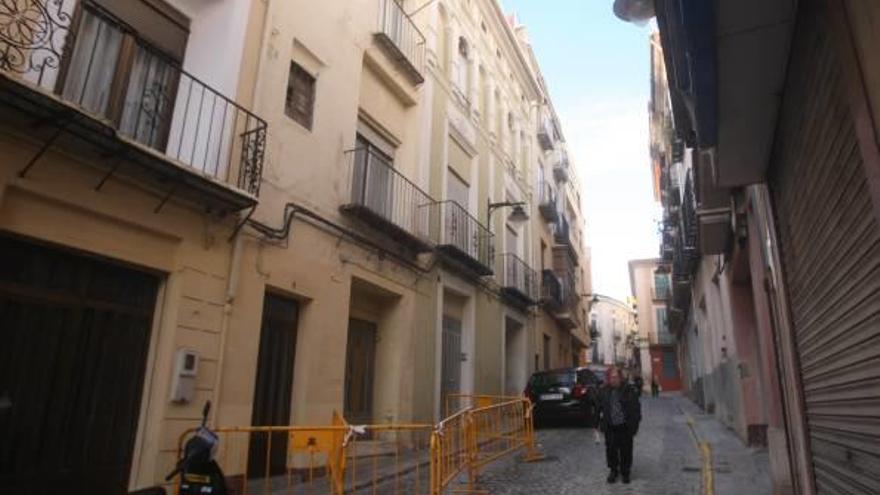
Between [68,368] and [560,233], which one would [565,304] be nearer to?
[560,233]

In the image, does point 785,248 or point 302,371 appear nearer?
point 785,248

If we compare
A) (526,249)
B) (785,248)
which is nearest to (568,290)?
(526,249)

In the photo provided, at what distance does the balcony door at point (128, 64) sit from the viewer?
6.47 metres

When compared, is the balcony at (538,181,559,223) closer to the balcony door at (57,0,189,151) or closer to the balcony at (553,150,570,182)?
the balcony at (553,150,570,182)

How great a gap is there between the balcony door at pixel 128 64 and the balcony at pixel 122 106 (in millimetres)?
11

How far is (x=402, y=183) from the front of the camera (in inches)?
480

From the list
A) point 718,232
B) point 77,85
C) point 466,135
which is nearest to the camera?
point 77,85

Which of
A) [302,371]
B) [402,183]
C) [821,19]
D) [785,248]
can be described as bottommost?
[302,371]

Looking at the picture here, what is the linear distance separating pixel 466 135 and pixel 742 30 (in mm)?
12128

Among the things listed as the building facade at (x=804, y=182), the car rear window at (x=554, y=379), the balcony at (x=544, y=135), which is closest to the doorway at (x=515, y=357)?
the car rear window at (x=554, y=379)

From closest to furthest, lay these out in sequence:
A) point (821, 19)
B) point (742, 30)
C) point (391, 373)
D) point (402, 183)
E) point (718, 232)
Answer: point (821, 19)
point (742, 30)
point (718, 232)
point (391, 373)
point (402, 183)

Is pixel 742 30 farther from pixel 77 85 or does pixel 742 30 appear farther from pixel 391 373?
pixel 391 373

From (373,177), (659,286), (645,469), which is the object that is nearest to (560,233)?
(373,177)

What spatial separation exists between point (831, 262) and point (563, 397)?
37.3 ft
